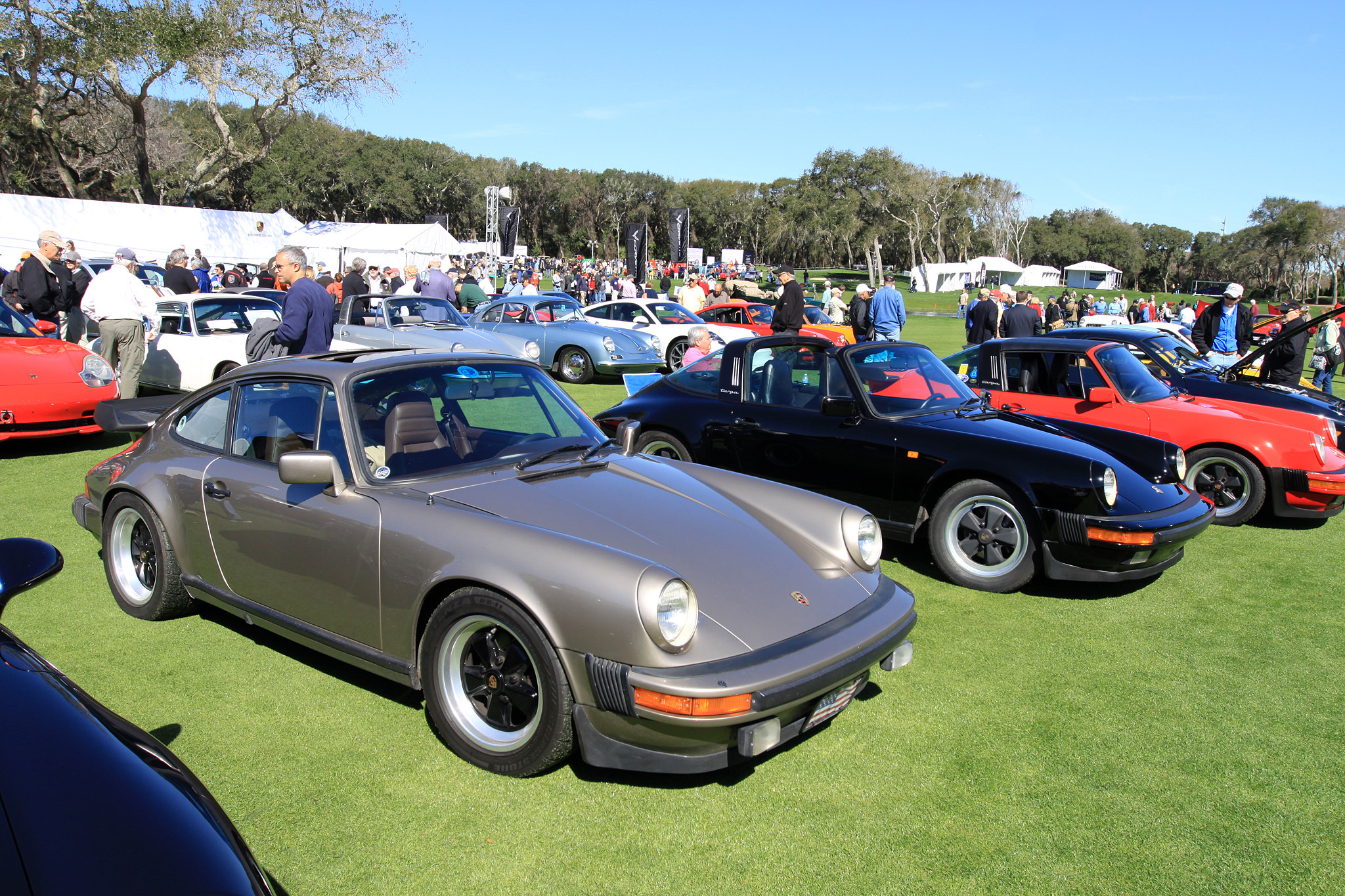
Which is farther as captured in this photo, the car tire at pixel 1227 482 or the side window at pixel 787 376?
the car tire at pixel 1227 482

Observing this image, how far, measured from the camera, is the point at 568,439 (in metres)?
3.85

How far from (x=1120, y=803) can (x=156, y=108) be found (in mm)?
69388

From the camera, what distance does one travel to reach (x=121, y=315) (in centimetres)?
882

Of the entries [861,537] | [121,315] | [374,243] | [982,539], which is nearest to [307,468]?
[861,537]

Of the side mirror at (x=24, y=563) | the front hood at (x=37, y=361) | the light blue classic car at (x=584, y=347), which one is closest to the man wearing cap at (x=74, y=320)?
the front hood at (x=37, y=361)

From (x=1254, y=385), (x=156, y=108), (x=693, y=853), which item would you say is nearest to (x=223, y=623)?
(x=693, y=853)

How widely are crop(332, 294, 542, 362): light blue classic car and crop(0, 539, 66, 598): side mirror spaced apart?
8.44 meters

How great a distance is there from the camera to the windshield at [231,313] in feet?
32.8

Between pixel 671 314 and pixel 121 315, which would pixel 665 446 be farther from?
pixel 671 314

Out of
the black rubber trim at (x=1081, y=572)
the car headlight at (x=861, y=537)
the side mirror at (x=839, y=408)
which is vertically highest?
the side mirror at (x=839, y=408)

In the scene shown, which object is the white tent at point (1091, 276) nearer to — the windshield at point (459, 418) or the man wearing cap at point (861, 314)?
the man wearing cap at point (861, 314)

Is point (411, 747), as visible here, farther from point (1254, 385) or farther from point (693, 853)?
point (1254, 385)

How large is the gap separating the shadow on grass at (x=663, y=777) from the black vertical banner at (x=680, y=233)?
40.0m

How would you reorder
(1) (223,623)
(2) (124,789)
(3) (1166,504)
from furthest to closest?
(3) (1166,504), (1) (223,623), (2) (124,789)
